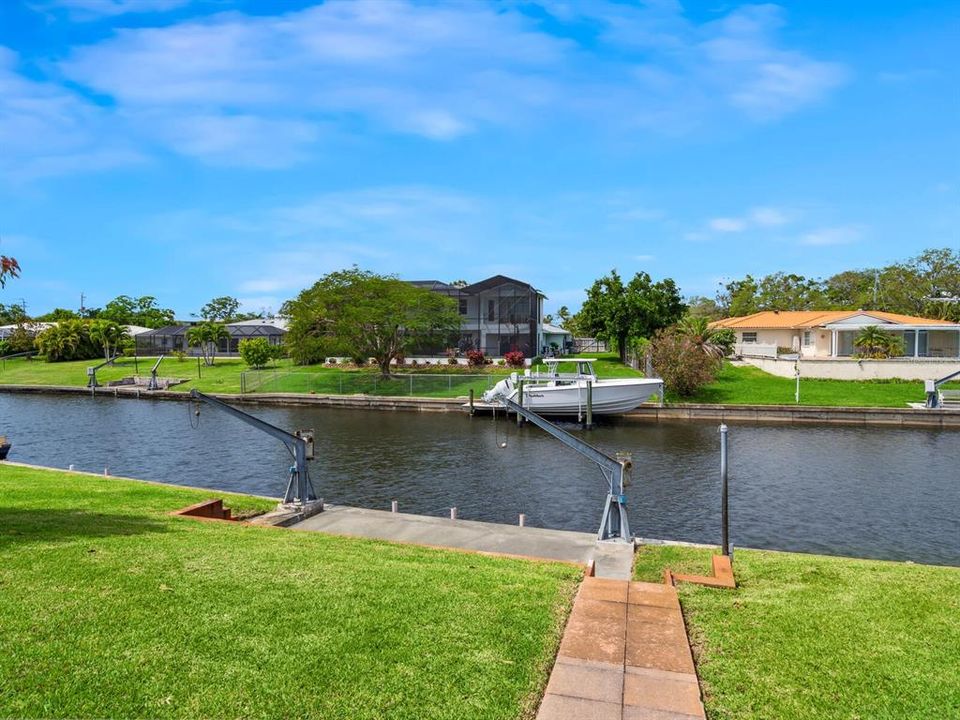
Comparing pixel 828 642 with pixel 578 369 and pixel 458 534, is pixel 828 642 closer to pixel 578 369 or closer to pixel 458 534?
pixel 458 534

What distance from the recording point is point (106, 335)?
229 feet

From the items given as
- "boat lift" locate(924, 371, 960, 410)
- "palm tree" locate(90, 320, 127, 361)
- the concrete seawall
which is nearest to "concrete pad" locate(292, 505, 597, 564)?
the concrete seawall

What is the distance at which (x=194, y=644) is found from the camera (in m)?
Result: 5.87

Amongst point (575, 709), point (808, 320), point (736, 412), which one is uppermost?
point (808, 320)

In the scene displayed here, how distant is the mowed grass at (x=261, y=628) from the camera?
16.8ft

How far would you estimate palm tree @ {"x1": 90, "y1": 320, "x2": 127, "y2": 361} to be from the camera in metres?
69.4

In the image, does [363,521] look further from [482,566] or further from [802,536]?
[802,536]

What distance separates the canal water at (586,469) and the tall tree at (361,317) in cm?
1186

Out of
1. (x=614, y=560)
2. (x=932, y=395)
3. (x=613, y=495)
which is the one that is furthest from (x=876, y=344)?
(x=614, y=560)

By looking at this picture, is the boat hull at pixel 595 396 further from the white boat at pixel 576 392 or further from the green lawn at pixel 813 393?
the green lawn at pixel 813 393

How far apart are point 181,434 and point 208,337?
3705cm

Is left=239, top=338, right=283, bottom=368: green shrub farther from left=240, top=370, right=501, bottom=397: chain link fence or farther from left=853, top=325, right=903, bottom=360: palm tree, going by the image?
left=853, top=325, right=903, bottom=360: palm tree

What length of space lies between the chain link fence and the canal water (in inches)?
162

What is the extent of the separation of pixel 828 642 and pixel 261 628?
560 centimetres
